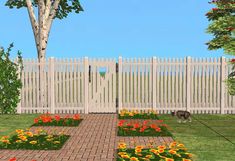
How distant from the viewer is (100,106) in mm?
18859

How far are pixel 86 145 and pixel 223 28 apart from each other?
7.08m

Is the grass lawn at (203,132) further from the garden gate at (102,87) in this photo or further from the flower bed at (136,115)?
the garden gate at (102,87)

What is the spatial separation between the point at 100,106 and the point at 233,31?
7.80 m

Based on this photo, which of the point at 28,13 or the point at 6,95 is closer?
the point at 6,95

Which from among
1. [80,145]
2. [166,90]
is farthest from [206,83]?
[80,145]

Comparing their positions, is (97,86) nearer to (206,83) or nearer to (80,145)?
(206,83)

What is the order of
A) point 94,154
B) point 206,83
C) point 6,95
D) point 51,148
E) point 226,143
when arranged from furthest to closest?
point 206,83 → point 6,95 → point 226,143 → point 51,148 → point 94,154

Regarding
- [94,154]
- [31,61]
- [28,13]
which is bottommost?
[94,154]

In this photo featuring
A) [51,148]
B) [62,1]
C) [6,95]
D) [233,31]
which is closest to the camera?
[51,148]

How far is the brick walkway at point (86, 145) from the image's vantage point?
8.92 meters

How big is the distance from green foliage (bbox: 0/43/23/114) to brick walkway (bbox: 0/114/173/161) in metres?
4.59

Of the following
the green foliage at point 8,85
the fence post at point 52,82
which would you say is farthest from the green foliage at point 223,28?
the green foliage at point 8,85

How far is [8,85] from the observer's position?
695 inches

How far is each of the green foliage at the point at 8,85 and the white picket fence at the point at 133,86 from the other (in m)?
1.11
